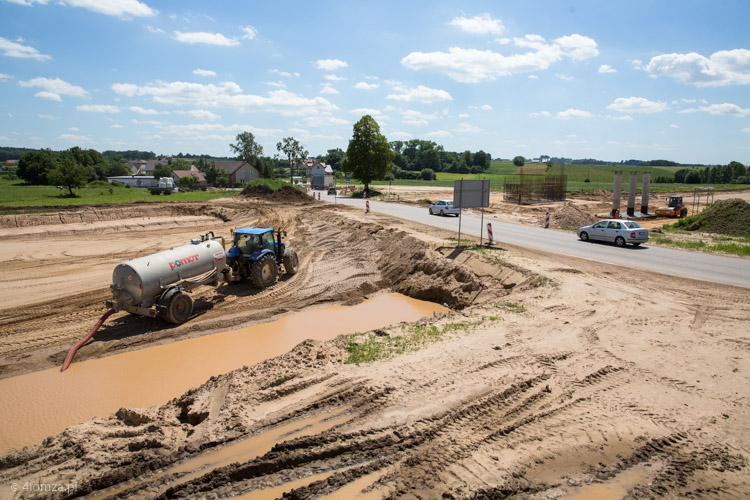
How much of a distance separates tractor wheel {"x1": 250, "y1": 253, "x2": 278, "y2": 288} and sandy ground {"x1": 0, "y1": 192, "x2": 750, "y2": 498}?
1933 mm

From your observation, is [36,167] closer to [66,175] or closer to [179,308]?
[66,175]

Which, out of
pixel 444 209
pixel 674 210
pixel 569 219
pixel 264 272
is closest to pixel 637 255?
pixel 569 219

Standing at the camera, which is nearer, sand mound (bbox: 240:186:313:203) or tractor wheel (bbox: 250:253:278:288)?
tractor wheel (bbox: 250:253:278:288)

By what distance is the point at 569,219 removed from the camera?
2997 cm

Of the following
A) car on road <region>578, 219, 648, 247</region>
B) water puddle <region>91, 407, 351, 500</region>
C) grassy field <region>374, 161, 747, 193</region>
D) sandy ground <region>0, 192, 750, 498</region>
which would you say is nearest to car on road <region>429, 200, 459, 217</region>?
car on road <region>578, 219, 648, 247</region>

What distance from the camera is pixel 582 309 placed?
11.4 meters

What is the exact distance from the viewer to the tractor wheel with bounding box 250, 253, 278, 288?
Answer: 15.4 m

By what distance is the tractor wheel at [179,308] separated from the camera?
1212cm

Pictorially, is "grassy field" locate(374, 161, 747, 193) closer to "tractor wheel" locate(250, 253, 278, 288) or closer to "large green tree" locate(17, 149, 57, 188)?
"tractor wheel" locate(250, 253, 278, 288)

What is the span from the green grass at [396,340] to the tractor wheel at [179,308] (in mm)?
5418

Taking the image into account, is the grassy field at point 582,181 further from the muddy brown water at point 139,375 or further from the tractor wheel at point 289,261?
the muddy brown water at point 139,375

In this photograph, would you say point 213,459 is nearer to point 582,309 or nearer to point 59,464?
point 59,464

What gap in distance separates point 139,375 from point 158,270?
10.5ft

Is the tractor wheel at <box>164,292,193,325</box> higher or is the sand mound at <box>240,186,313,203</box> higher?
the sand mound at <box>240,186,313,203</box>
